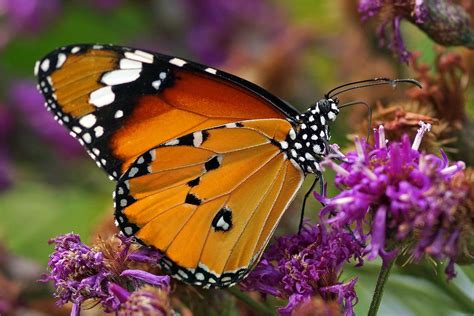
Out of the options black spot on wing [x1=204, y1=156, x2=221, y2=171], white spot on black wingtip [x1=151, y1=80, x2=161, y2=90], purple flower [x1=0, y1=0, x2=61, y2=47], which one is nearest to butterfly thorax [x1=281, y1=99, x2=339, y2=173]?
black spot on wing [x1=204, y1=156, x2=221, y2=171]

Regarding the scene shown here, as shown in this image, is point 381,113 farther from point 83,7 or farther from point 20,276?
point 83,7

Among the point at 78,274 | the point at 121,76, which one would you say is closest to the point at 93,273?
the point at 78,274

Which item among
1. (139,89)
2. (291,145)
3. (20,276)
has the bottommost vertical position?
(20,276)

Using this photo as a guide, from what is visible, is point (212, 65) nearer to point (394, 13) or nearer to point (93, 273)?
point (394, 13)

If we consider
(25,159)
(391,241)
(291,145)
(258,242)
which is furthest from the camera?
(25,159)

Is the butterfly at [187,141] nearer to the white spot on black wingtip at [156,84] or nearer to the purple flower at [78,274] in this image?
the white spot on black wingtip at [156,84]

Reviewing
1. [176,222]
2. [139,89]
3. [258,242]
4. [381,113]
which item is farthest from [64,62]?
[381,113]

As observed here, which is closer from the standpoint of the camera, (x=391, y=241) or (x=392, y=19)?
(x=391, y=241)

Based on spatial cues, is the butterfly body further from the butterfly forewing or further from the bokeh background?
the bokeh background
